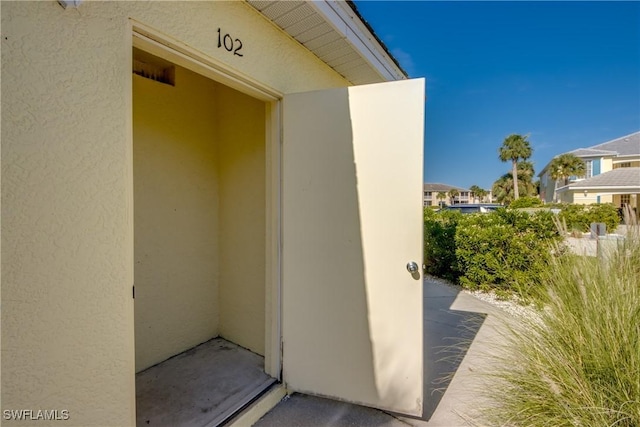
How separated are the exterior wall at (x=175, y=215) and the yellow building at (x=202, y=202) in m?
0.02

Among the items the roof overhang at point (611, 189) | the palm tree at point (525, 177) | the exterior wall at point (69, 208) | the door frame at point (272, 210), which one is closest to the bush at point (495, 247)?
the door frame at point (272, 210)

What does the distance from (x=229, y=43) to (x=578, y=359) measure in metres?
3.04

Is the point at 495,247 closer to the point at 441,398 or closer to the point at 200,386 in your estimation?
the point at 441,398

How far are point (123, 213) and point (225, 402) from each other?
6.01 feet

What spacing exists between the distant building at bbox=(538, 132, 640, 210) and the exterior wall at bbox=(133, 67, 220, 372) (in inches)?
845

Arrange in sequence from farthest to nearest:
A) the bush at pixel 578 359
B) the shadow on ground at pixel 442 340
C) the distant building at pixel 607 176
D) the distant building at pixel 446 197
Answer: the distant building at pixel 446 197 < the distant building at pixel 607 176 < the shadow on ground at pixel 442 340 < the bush at pixel 578 359

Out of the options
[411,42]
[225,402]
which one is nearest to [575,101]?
[411,42]

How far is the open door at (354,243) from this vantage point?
7.42 ft

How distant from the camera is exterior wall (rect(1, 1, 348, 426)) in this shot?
1137mm

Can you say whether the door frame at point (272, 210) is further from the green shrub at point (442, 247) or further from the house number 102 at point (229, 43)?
the green shrub at point (442, 247)

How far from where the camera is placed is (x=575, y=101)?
1805 centimetres

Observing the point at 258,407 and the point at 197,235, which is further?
the point at 197,235

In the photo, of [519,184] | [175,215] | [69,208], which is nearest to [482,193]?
[519,184]

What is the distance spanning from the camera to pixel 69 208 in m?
1.29
